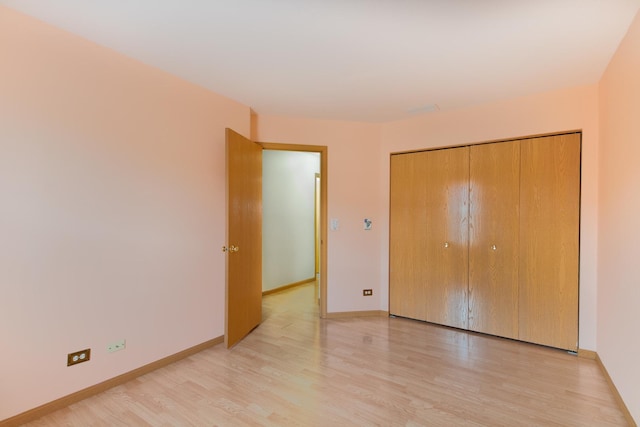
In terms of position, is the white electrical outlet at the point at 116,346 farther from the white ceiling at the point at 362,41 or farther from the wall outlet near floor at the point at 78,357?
the white ceiling at the point at 362,41

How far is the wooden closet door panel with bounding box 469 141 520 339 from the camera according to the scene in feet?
9.82

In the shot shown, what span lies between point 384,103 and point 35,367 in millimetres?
3354

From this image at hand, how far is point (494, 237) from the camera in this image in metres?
3.09

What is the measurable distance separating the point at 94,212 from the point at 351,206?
2.54 m

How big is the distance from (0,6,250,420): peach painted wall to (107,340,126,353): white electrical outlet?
0.03 m

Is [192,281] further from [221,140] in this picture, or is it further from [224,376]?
[221,140]

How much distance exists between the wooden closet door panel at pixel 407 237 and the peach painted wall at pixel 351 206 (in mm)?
184

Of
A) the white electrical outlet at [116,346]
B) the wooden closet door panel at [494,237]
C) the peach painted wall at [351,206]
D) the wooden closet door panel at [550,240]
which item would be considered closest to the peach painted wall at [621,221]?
the wooden closet door panel at [550,240]

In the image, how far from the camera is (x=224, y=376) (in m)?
2.35

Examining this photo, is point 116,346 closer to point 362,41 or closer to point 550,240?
point 362,41

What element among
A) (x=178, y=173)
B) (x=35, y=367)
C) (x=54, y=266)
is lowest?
(x=35, y=367)

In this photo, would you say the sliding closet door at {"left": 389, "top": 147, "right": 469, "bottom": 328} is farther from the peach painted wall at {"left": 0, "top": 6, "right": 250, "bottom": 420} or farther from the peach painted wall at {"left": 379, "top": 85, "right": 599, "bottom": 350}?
the peach painted wall at {"left": 0, "top": 6, "right": 250, "bottom": 420}

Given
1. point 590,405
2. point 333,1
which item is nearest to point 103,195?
point 333,1

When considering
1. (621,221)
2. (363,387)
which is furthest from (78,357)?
(621,221)
